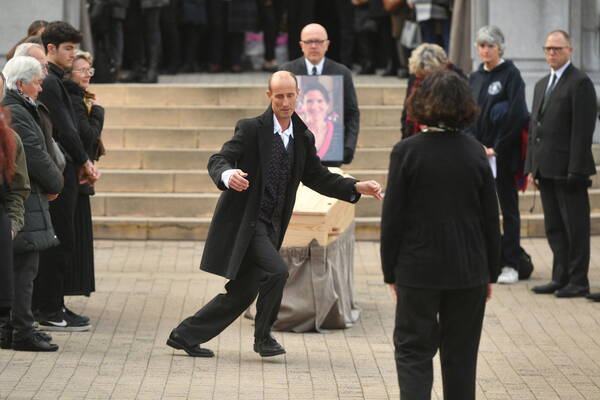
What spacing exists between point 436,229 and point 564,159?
491cm

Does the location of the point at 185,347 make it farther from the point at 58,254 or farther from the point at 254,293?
the point at 58,254

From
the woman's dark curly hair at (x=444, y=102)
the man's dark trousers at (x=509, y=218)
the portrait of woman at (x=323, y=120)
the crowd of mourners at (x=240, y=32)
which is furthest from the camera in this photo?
the crowd of mourners at (x=240, y=32)

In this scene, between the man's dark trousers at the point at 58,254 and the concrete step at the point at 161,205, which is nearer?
the man's dark trousers at the point at 58,254

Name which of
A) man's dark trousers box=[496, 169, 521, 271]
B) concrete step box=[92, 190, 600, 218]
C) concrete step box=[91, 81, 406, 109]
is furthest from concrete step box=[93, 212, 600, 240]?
concrete step box=[91, 81, 406, 109]

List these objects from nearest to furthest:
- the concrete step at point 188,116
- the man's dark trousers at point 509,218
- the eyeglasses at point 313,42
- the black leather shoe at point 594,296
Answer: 1. the black leather shoe at point 594,296
2. the eyeglasses at point 313,42
3. the man's dark trousers at point 509,218
4. the concrete step at point 188,116

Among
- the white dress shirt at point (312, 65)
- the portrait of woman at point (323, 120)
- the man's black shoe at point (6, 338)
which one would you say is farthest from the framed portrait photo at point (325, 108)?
the man's black shoe at point (6, 338)

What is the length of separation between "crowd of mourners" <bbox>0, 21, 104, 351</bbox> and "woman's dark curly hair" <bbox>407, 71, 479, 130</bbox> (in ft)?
7.66

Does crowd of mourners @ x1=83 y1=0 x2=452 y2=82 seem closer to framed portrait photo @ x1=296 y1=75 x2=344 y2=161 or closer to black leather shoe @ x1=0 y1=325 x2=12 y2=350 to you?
framed portrait photo @ x1=296 y1=75 x2=344 y2=161

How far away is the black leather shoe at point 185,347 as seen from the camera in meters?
8.82

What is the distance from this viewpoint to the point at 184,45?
66.0 ft

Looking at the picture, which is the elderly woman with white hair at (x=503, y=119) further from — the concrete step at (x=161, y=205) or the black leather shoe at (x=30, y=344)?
the black leather shoe at (x=30, y=344)

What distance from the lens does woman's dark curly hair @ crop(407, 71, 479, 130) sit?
6410mm

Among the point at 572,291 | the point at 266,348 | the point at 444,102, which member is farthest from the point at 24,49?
the point at 572,291

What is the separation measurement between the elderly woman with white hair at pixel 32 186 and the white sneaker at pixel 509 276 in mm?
4334
